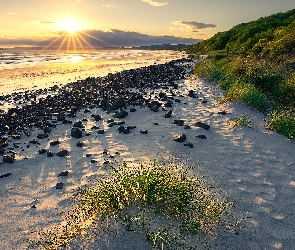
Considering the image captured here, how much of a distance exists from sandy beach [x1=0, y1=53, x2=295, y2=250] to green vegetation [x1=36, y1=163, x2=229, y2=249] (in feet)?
0.81

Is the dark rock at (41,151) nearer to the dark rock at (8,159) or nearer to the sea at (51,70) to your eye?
the dark rock at (8,159)

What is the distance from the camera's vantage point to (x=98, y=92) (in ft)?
59.6

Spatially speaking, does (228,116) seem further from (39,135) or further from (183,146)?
(39,135)

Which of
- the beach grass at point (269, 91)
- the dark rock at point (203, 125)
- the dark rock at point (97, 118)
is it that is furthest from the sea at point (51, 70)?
the dark rock at point (203, 125)

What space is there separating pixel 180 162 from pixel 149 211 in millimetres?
2813

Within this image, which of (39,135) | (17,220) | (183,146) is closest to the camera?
(17,220)

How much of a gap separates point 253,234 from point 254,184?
184 centimetres

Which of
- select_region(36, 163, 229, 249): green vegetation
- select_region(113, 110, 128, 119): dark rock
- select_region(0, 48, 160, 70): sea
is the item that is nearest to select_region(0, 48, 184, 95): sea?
select_region(0, 48, 160, 70): sea

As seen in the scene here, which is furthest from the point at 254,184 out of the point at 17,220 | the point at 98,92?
the point at 98,92

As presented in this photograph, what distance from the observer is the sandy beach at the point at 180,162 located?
5.00m

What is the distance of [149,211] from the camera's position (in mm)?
5074

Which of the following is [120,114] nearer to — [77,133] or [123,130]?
[123,130]

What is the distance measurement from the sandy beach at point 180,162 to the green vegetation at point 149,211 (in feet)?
0.81

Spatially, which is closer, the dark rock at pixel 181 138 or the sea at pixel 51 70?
the dark rock at pixel 181 138
